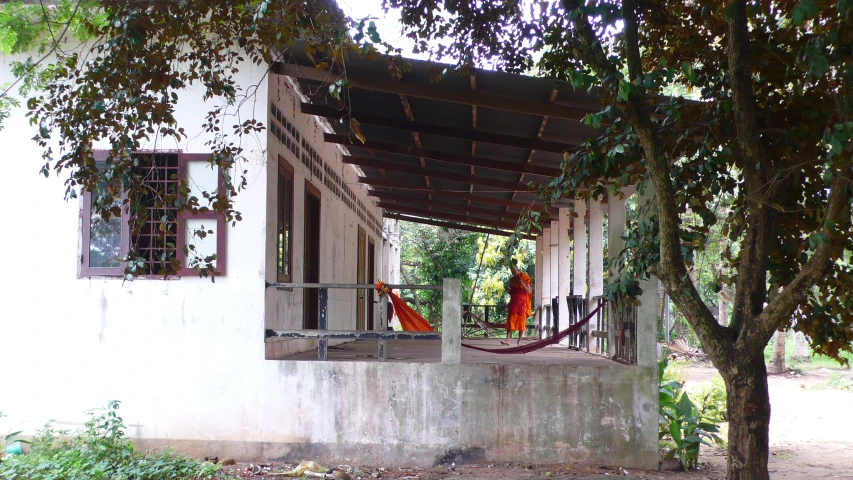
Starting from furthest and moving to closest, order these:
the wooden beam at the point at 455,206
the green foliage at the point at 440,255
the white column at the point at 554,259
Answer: the green foliage at the point at 440,255, the wooden beam at the point at 455,206, the white column at the point at 554,259

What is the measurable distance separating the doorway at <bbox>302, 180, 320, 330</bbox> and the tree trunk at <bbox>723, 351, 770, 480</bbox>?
6.65 meters

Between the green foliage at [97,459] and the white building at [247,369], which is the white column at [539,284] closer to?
the white building at [247,369]

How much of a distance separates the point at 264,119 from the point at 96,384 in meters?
3.19

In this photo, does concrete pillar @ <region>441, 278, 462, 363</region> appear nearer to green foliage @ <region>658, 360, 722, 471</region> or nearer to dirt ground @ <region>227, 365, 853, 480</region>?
dirt ground @ <region>227, 365, 853, 480</region>

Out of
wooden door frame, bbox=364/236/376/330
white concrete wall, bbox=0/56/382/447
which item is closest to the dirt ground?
Answer: white concrete wall, bbox=0/56/382/447

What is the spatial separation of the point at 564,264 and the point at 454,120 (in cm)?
548

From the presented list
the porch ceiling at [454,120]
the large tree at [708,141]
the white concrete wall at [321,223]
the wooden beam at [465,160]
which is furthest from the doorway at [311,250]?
the large tree at [708,141]

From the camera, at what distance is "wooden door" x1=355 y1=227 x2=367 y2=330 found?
15.7 meters

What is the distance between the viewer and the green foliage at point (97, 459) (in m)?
6.58

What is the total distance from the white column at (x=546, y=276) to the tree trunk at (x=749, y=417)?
10812 millimetres

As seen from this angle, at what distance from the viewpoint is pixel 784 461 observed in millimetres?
9773

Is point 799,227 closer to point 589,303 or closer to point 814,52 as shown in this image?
point 814,52

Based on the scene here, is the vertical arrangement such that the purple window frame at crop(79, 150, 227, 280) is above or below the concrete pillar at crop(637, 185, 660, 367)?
above

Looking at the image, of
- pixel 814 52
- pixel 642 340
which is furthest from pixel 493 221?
pixel 814 52
